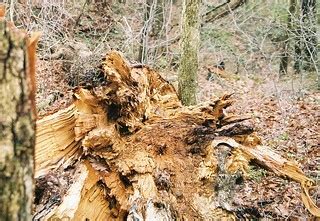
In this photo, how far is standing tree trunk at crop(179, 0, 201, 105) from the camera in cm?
713

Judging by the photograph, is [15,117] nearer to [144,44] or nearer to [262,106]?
[144,44]

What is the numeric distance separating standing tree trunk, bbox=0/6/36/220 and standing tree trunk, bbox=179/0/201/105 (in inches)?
198

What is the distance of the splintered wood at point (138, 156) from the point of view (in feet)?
14.8

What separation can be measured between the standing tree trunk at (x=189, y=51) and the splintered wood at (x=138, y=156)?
71.3 inches

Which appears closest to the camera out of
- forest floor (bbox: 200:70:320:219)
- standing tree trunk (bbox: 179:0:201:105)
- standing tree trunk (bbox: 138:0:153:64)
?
forest floor (bbox: 200:70:320:219)

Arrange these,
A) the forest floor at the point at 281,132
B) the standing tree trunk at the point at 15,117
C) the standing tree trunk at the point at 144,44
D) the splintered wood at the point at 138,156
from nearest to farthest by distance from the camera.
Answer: the standing tree trunk at the point at 15,117
the splintered wood at the point at 138,156
the forest floor at the point at 281,132
the standing tree trunk at the point at 144,44

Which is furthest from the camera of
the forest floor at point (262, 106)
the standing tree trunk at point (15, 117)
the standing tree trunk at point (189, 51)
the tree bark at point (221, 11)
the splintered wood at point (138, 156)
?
the tree bark at point (221, 11)

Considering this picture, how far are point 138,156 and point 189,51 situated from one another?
2.71 meters

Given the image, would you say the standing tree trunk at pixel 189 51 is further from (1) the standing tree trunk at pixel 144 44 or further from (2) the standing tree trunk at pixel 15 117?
(2) the standing tree trunk at pixel 15 117

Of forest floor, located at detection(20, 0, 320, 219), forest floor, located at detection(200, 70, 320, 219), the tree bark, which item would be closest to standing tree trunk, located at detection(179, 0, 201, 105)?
forest floor, located at detection(20, 0, 320, 219)

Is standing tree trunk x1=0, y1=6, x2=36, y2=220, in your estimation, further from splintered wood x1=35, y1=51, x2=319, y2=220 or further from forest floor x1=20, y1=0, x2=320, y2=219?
forest floor x1=20, y1=0, x2=320, y2=219

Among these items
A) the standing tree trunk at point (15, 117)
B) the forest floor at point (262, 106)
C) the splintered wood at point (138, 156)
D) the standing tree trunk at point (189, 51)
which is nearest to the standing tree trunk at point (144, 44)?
the forest floor at point (262, 106)

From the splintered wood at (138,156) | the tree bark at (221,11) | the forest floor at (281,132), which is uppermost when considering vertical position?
the tree bark at (221,11)

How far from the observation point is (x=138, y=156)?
4.99m
